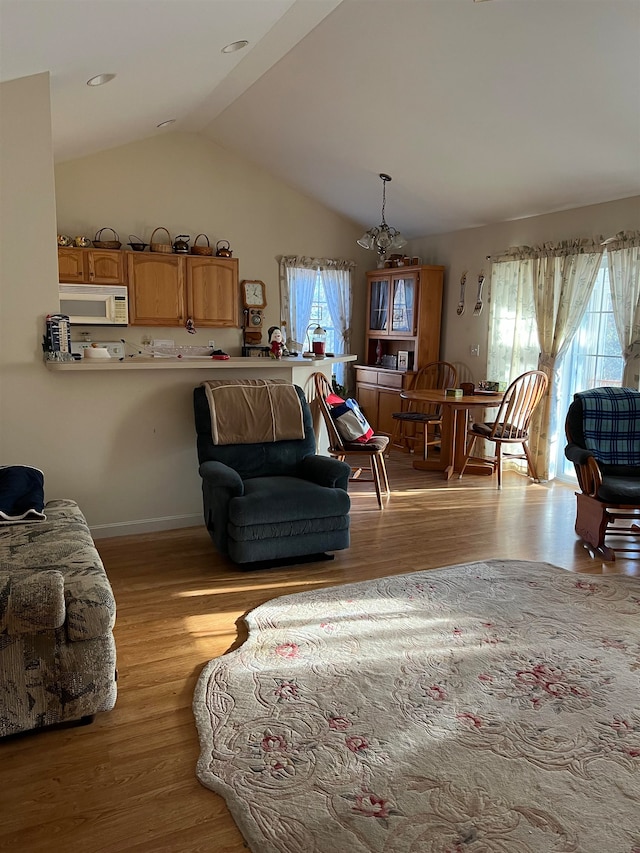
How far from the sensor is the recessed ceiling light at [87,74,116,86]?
3777mm

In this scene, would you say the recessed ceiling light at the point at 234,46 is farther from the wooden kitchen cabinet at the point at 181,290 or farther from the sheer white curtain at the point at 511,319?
the sheer white curtain at the point at 511,319

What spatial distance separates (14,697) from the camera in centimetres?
219

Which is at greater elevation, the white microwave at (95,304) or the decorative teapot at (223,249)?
the decorative teapot at (223,249)

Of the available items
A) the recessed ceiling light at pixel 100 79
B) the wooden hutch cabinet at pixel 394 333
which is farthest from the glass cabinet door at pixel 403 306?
the recessed ceiling light at pixel 100 79

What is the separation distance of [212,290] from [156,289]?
1.97ft

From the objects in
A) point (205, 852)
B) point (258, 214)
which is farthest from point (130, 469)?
point (258, 214)

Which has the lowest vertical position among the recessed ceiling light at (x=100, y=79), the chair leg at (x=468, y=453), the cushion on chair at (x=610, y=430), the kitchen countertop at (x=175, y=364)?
the chair leg at (x=468, y=453)

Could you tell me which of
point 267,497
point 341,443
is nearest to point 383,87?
point 341,443

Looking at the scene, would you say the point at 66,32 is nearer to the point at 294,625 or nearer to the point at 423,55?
the point at 423,55

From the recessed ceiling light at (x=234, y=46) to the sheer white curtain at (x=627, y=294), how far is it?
3.20 metres

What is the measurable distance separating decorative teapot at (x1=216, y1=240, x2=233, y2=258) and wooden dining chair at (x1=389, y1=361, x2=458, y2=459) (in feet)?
8.04

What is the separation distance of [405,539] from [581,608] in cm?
129

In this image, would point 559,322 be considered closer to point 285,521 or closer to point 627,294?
point 627,294

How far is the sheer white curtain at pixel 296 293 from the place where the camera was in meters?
7.54
